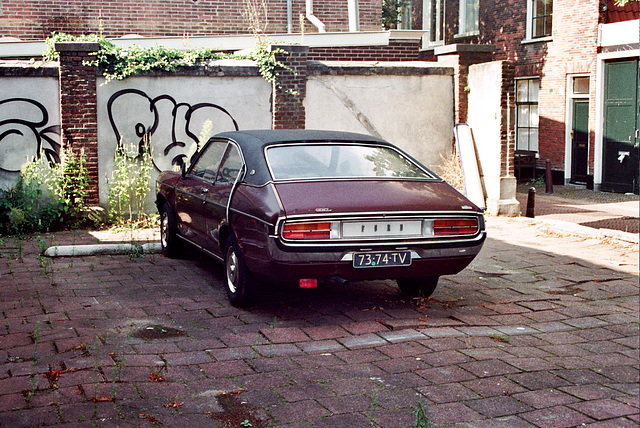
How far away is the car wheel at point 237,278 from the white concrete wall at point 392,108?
6955mm

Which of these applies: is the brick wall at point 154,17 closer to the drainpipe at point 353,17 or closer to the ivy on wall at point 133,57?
the drainpipe at point 353,17

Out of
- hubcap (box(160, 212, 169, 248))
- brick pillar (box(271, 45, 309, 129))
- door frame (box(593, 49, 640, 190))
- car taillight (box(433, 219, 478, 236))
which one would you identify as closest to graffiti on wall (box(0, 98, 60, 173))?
hubcap (box(160, 212, 169, 248))

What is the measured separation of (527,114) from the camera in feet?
77.9

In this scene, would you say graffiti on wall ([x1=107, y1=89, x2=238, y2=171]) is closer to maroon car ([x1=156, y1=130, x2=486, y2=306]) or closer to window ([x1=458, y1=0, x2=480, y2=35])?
maroon car ([x1=156, y1=130, x2=486, y2=306])

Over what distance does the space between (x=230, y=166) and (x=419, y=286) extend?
7.08 feet

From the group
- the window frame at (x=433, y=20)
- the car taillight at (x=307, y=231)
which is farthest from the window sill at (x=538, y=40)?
the car taillight at (x=307, y=231)

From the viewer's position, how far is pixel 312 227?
6.13 m

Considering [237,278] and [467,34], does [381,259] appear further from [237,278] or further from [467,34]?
[467,34]

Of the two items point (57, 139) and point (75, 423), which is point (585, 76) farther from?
point (75, 423)

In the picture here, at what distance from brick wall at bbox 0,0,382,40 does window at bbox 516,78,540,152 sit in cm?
614

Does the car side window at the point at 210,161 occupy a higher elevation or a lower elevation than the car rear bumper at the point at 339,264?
higher

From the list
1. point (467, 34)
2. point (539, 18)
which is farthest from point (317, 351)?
point (467, 34)

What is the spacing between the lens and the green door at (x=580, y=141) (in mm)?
20922

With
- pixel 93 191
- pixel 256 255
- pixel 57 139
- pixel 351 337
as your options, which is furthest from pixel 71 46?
pixel 351 337
